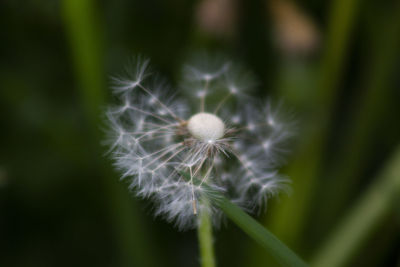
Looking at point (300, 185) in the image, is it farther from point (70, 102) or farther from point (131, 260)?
point (70, 102)

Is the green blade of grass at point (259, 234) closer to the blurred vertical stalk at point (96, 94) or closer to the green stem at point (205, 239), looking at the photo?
the green stem at point (205, 239)

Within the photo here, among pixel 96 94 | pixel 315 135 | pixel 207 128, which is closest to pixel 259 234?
pixel 207 128

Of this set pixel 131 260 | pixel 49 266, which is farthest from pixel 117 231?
pixel 49 266

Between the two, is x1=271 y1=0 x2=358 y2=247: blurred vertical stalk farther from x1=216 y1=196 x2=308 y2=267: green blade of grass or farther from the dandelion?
x1=216 y1=196 x2=308 y2=267: green blade of grass

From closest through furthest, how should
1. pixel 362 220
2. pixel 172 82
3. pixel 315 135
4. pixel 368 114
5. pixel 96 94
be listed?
pixel 362 220
pixel 96 94
pixel 315 135
pixel 368 114
pixel 172 82

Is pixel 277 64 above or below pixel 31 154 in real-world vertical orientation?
above

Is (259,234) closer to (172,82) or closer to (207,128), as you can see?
(207,128)
